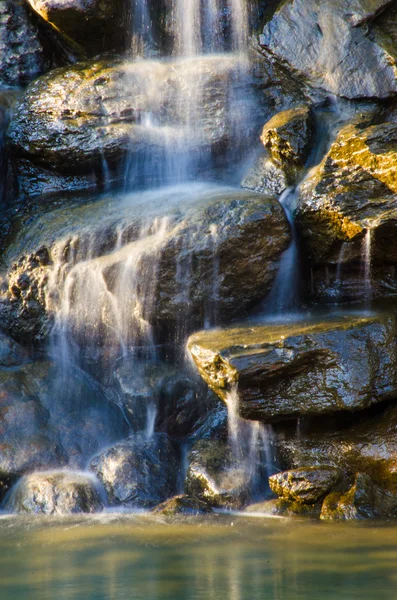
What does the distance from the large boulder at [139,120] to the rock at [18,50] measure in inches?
48.4

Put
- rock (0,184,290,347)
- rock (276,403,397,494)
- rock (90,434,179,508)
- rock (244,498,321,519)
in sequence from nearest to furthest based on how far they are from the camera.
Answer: rock (244,498,321,519), rock (276,403,397,494), rock (90,434,179,508), rock (0,184,290,347)

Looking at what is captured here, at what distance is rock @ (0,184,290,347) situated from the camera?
6.98 meters

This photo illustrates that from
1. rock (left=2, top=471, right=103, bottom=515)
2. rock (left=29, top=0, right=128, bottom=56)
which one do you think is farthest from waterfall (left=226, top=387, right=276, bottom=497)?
rock (left=29, top=0, right=128, bottom=56)

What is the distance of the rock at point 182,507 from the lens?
566cm

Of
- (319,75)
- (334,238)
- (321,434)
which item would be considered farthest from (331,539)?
(319,75)

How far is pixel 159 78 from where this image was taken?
9.04 meters

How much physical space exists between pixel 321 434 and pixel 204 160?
3.75 meters

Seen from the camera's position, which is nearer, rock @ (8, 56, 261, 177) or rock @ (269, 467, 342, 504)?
rock @ (269, 467, 342, 504)

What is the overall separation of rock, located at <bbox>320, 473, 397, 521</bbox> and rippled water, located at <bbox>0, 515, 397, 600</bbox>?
21cm

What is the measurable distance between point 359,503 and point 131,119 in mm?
5276

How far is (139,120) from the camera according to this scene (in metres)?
8.76

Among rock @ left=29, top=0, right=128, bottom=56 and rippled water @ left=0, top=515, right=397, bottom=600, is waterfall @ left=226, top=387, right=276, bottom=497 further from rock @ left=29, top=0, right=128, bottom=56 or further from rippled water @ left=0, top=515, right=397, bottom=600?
rock @ left=29, top=0, right=128, bottom=56

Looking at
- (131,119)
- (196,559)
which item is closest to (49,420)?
(196,559)

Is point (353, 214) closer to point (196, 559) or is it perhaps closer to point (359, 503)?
point (359, 503)
